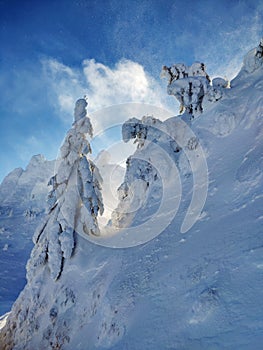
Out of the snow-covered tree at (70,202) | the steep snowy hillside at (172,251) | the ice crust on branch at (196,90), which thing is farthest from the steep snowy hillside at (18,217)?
the ice crust on branch at (196,90)

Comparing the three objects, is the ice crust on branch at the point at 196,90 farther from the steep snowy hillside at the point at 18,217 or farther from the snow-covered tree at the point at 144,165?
the steep snowy hillside at the point at 18,217

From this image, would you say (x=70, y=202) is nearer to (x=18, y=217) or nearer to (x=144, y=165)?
(x=144, y=165)

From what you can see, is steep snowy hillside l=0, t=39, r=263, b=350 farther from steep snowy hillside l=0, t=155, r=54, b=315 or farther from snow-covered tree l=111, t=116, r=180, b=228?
steep snowy hillside l=0, t=155, r=54, b=315

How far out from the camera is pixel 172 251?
30.9 ft

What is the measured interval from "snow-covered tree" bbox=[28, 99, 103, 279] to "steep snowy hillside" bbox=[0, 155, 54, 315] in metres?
17.3

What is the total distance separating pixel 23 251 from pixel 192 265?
170 feet

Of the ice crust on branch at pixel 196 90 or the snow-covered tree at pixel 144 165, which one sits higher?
the ice crust on branch at pixel 196 90

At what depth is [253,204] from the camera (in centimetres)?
862

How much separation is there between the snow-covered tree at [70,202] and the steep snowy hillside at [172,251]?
3.2 inches

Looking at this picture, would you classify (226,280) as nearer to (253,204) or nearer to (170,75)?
(253,204)

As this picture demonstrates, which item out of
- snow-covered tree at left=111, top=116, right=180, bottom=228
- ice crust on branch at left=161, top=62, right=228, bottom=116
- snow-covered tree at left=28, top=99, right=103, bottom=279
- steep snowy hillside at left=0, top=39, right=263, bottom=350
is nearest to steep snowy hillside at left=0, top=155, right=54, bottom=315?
snow-covered tree at left=28, top=99, right=103, bottom=279

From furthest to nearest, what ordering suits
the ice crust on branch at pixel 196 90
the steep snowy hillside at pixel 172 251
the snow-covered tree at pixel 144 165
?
the ice crust on branch at pixel 196 90 < the snow-covered tree at pixel 144 165 < the steep snowy hillside at pixel 172 251

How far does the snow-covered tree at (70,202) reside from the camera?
1558cm

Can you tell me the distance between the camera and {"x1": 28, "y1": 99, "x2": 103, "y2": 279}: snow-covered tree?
1558 centimetres
